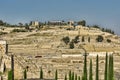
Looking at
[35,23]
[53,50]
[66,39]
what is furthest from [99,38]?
[35,23]

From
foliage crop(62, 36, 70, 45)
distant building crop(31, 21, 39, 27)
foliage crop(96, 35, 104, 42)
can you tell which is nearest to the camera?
foliage crop(62, 36, 70, 45)

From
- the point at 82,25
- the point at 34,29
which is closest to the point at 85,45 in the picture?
the point at 34,29

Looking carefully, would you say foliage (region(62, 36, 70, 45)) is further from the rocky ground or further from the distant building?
the distant building

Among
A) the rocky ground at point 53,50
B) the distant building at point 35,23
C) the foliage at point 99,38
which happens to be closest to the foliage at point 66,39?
the rocky ground at point 53,50

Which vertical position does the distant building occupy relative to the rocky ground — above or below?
above

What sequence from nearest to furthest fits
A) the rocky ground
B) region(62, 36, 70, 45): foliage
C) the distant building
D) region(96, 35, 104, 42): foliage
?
the rocky ground
region(62, 36, 70, 45): foliage
region(96, 35, 104, 42): foliage
the distant building

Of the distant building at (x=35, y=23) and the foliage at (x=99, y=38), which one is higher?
the distant building at (x=35, y=23)

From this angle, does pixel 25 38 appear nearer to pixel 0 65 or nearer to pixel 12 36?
pixel 12 36

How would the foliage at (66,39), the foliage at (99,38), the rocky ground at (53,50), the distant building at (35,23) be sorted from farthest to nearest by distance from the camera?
the distant building at (35,23) < the foliage at (99,38) < the foliage at (66,39) < the rocky ground at (53,50)

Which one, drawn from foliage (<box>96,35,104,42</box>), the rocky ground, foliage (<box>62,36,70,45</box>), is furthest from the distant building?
foliage (<box>62,36,70,45</box>)

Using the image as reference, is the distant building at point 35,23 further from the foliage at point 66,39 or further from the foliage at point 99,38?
the foliage at point 66,39

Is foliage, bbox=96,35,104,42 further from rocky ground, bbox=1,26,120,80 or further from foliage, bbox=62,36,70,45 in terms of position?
foliage, bbox=62,36,70,45

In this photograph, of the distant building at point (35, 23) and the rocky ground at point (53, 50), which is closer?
the rocky ground at point (53, 50)

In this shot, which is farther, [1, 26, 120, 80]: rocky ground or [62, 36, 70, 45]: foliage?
[62, 36, 70, 45]: foliage
